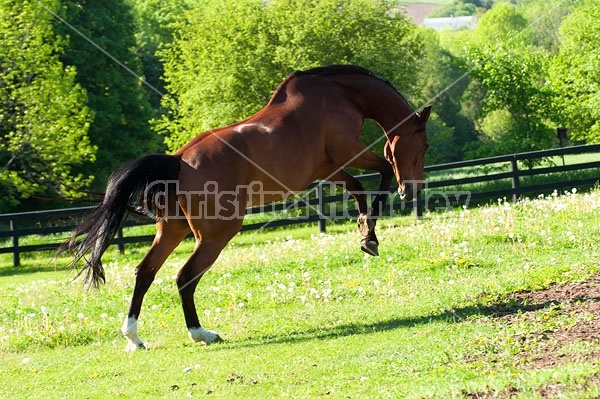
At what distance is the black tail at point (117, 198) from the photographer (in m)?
8.48

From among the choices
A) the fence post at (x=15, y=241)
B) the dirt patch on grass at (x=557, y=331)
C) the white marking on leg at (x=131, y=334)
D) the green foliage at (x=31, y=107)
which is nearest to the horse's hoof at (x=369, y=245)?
the dirt patch on grass at (x=557, y=331)

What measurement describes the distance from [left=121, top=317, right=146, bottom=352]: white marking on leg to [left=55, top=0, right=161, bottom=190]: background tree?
3196cm

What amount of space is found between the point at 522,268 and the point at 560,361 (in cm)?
457

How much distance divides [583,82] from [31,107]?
26507 mm

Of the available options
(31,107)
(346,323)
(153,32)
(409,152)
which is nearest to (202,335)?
(346,323)

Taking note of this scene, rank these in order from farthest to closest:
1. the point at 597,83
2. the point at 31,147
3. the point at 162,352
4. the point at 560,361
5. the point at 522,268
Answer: the point at 597,83, the point at 31,147, the point at 522,268, the point at 162,352, the point at 560,361

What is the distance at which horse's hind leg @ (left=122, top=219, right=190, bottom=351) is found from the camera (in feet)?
27.7

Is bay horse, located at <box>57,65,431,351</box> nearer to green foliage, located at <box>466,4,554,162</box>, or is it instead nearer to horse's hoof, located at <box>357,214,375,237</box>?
horse's hoof, located at <box>357,214,375,237</box>

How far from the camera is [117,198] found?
8500 mm

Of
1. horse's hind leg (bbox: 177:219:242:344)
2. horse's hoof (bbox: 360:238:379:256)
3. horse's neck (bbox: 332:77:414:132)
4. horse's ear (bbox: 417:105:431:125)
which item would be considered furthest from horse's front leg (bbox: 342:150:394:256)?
horse's hind leg (bbox: 177:219:242:344)

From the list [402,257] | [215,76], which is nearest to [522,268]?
[402,257]

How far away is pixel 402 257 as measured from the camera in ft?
39.9

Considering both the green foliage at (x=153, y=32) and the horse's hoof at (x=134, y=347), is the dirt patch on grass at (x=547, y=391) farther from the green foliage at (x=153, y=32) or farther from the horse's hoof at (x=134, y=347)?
the green foliage at (x=153, y=32)

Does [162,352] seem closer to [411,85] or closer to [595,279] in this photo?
[595,279]
